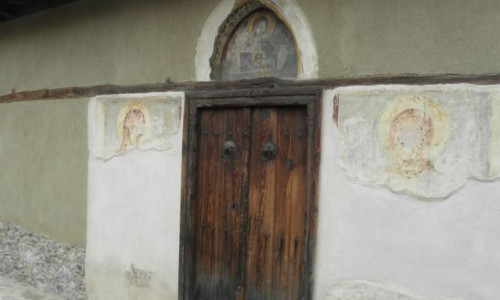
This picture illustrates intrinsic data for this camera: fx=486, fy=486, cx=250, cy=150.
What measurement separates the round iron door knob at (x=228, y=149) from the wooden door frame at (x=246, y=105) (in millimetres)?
280

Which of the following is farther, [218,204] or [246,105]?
[218,204]

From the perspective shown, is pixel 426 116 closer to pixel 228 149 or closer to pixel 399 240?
pixel 399 240

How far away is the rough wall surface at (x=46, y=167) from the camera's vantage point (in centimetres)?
511

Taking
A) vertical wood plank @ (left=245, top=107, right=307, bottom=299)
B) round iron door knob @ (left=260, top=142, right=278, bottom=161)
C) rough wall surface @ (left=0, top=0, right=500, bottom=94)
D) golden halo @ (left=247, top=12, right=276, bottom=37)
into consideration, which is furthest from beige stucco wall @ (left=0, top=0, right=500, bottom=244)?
round iron door knob @ (left=260, top=142, right=278, bottom=161)

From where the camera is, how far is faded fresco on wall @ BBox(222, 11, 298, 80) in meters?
3.77

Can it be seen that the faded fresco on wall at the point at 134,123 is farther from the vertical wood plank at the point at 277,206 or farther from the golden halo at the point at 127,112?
the vertical wood plank at the point at 277,206

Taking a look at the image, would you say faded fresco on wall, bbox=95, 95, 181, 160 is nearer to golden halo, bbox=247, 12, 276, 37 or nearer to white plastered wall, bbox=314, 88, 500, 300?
golden halo, bbox=247, 12, 276, 37

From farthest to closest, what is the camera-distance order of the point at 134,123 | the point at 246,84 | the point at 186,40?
1. the point at 134,123
2. the point at 186,40
3. the point at 246,84

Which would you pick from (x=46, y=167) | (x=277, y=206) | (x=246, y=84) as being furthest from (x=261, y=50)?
(x=46, y=167)

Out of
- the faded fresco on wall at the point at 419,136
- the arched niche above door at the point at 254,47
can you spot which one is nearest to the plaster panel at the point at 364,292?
the faded fresco on wall at the point at 419,136

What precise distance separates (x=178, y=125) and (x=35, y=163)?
2.37 m

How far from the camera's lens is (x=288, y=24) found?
12.1 ft

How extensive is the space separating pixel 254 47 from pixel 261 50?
0.25ft

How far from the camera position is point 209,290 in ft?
13.3
